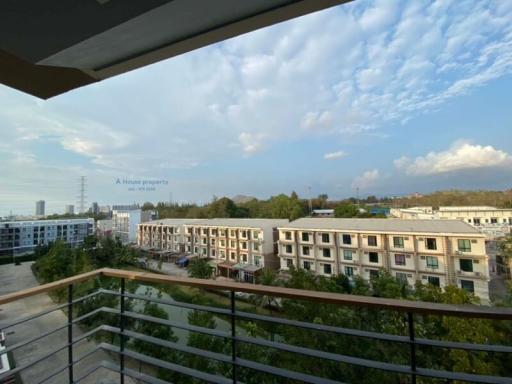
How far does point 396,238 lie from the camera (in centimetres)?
1066

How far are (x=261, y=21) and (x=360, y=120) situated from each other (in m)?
14.9

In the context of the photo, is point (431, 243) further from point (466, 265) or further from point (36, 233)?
point (36, 233)

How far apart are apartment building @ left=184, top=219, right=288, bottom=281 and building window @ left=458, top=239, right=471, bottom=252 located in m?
8.47

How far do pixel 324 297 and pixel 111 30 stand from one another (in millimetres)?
1230

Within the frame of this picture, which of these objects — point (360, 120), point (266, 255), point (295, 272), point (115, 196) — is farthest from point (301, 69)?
point (115, 196)

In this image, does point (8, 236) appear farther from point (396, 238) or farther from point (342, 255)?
point (396, 238)

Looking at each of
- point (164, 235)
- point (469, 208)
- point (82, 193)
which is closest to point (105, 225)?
point (82, 193)

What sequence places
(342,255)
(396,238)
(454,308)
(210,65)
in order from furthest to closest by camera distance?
(342,255) → (396,238) → (210,65) → (454,308)

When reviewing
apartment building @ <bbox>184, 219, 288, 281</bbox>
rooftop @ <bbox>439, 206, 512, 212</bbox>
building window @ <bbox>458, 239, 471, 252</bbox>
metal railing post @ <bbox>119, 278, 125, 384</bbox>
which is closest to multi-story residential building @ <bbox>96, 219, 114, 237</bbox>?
apartment building @ <bbox>184, 219, 288, 281</bbox>

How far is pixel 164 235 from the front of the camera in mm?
19875

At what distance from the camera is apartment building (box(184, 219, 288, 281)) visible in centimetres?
1480

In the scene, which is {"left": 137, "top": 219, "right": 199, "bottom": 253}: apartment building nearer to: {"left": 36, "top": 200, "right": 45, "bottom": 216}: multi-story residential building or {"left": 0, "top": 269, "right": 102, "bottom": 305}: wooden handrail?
{"left": 36, "top": 200, "right": 45, "bottom": 216}: multi-story residential building

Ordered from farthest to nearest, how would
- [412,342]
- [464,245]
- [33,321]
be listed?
[464,245] → [33,321] → [412,342]

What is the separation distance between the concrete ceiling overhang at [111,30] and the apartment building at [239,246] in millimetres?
13688
